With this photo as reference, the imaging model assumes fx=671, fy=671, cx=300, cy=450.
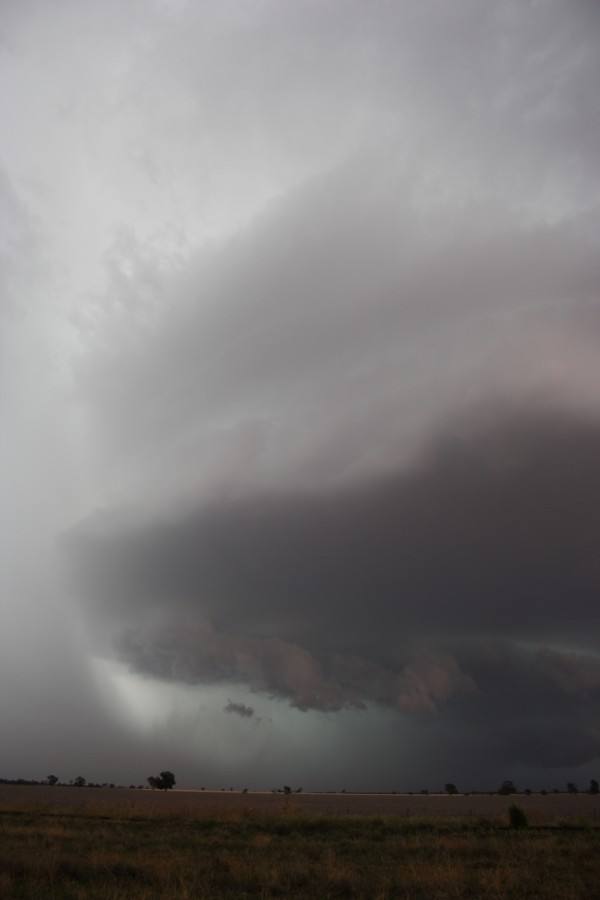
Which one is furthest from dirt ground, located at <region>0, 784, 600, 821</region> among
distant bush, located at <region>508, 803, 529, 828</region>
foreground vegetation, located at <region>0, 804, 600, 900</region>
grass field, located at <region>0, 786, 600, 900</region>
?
foreground vegetation, located at <region>0, 804, 600, 900</region>

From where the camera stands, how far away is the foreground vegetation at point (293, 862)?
78.2 ft

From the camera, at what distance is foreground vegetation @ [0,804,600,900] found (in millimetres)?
23828

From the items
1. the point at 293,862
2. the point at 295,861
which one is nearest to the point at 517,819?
the point at 295,861

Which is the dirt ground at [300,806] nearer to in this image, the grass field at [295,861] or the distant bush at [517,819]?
the distant bush at [517,819]

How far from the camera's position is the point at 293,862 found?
31.7m

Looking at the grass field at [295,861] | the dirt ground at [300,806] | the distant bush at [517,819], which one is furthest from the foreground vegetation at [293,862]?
the dirt ground at [300,806]

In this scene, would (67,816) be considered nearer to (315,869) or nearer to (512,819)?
(512,819)

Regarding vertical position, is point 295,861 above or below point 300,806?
above

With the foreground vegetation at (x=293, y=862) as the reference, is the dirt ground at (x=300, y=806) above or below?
below

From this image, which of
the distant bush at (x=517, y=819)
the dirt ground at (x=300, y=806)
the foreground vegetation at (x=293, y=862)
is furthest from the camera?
the dirt ground at (x=300, y=806)

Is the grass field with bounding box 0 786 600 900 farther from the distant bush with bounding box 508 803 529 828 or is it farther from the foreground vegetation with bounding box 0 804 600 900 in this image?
the distant bush with bounding box 508 803 529 828

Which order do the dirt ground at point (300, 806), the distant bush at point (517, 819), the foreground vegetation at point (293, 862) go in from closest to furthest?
1. the foreground vegetation at point (293, 862)
2. the distant bush at point (517, 819)
3. the dirt ground at point (300, 806)

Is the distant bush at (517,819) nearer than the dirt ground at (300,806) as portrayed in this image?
Yes

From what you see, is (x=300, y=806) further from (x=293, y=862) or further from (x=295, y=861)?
(x=293, y=862)
